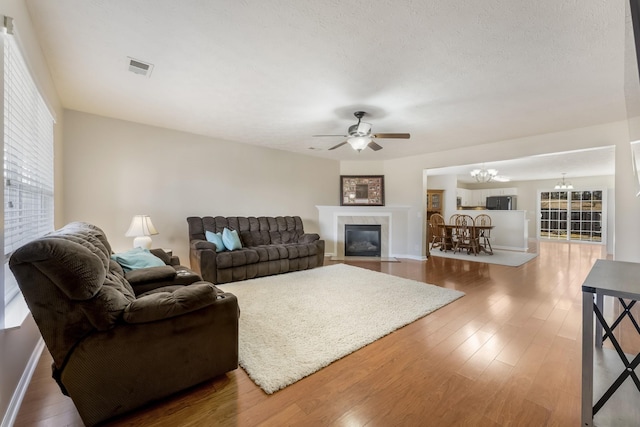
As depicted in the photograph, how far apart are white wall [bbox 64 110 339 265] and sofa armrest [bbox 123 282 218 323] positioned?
3.03 metres

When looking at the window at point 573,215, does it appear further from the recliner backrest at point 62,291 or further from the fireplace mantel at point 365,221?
the recliner backrest at point 62,291

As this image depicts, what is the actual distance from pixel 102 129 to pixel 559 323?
598 centimetres

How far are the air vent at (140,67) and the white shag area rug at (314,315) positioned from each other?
2.51 m

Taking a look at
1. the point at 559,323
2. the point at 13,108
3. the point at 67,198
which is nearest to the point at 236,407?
the point at 13,108

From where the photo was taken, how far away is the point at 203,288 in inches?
64.3

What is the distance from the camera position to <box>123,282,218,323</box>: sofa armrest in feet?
4.66

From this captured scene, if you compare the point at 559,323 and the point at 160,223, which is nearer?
the point at 559,323

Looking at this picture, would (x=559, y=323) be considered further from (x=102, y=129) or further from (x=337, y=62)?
(x=102, y=129)

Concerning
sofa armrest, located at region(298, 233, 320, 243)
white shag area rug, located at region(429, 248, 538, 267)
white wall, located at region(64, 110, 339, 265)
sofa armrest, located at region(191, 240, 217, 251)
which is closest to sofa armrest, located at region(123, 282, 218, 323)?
sofa armrest, located at region(191, 240, 217, 251)

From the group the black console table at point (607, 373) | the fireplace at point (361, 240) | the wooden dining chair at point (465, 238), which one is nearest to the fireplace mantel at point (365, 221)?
the fireplace at point (361, 240)

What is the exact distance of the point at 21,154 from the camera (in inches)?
72.5

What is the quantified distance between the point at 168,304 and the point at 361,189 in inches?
216

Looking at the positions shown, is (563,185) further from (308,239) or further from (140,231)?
(140,231)

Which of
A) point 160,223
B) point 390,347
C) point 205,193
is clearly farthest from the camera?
point 205,193
